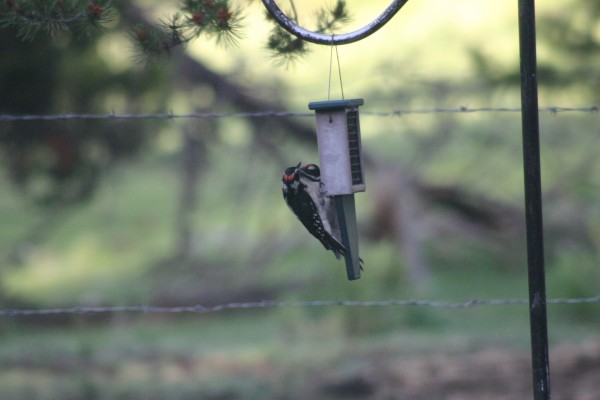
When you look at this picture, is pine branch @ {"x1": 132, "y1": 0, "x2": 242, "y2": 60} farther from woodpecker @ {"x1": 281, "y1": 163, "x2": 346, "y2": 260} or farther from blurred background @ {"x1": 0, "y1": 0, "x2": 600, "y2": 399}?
woodpecker @ {"x1": 281, "y1": 163, "x2": 346, "y2": 260}

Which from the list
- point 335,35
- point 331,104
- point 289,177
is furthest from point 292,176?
point 335,35

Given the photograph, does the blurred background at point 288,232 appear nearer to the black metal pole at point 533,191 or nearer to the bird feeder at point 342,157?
the bird feeder at point 342,157

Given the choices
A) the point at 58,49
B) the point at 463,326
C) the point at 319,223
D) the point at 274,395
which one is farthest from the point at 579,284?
the point at 319,223

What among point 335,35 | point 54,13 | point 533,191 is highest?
point 54,13

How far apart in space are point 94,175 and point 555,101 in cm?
409

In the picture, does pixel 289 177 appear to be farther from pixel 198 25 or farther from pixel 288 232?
pixel 288 232

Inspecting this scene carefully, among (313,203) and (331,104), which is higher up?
(331,104)

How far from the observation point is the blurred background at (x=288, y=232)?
285 inches

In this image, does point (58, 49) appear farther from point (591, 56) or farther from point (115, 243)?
point (115, 243)

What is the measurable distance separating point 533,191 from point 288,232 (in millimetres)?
9786

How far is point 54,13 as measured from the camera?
3.52m

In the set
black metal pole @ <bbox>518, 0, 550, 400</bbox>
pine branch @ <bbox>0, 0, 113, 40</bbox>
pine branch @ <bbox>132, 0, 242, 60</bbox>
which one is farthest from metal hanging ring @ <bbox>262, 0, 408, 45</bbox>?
pine branch @ <bbox>0, 0, 113, 40</bbox>

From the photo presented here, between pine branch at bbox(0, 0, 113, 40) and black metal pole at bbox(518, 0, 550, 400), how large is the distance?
62.2 inches

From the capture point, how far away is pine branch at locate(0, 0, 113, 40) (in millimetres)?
3447
